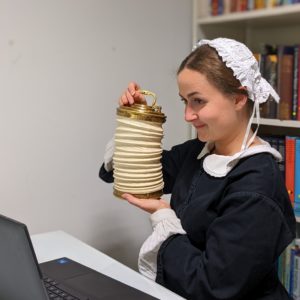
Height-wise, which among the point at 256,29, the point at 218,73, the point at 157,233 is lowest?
the point at 157,233

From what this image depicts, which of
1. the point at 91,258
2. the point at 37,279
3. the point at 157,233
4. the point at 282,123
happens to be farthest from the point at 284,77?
the point at 37,279

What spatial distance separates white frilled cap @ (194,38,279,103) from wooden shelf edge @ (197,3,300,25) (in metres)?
0.50

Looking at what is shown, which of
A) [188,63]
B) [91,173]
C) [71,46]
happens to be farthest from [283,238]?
[71,46]

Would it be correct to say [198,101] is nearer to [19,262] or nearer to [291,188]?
[19,262]

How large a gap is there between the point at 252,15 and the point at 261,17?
0.03m

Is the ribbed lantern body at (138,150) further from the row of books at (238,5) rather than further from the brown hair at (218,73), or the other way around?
the row of books at (238,5)

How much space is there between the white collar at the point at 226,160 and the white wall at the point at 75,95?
583mm

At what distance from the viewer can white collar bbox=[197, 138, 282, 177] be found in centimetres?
108

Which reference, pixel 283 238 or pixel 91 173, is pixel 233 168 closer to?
pixel 283 238

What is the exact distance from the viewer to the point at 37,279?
75 cm

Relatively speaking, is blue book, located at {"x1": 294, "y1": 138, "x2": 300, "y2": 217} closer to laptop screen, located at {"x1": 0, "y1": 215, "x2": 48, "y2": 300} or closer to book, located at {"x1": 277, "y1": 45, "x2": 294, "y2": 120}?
book, located at {"x1": 277, "y1": 45, "x2": 294, "y2": 120}

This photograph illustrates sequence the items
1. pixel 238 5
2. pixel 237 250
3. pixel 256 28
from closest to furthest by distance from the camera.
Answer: pixel 237 250 → pixel 238 5 → pixel 256 28

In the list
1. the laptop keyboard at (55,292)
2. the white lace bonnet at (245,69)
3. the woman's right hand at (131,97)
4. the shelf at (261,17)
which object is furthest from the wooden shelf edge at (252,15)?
the laptop keyboard at (55,292)

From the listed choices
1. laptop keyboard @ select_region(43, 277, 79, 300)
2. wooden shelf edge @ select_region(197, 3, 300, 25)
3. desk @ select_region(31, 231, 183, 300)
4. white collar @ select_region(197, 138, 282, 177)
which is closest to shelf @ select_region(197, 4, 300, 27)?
wooden shelf edge @ select_region(197, 3, 300, 25)
